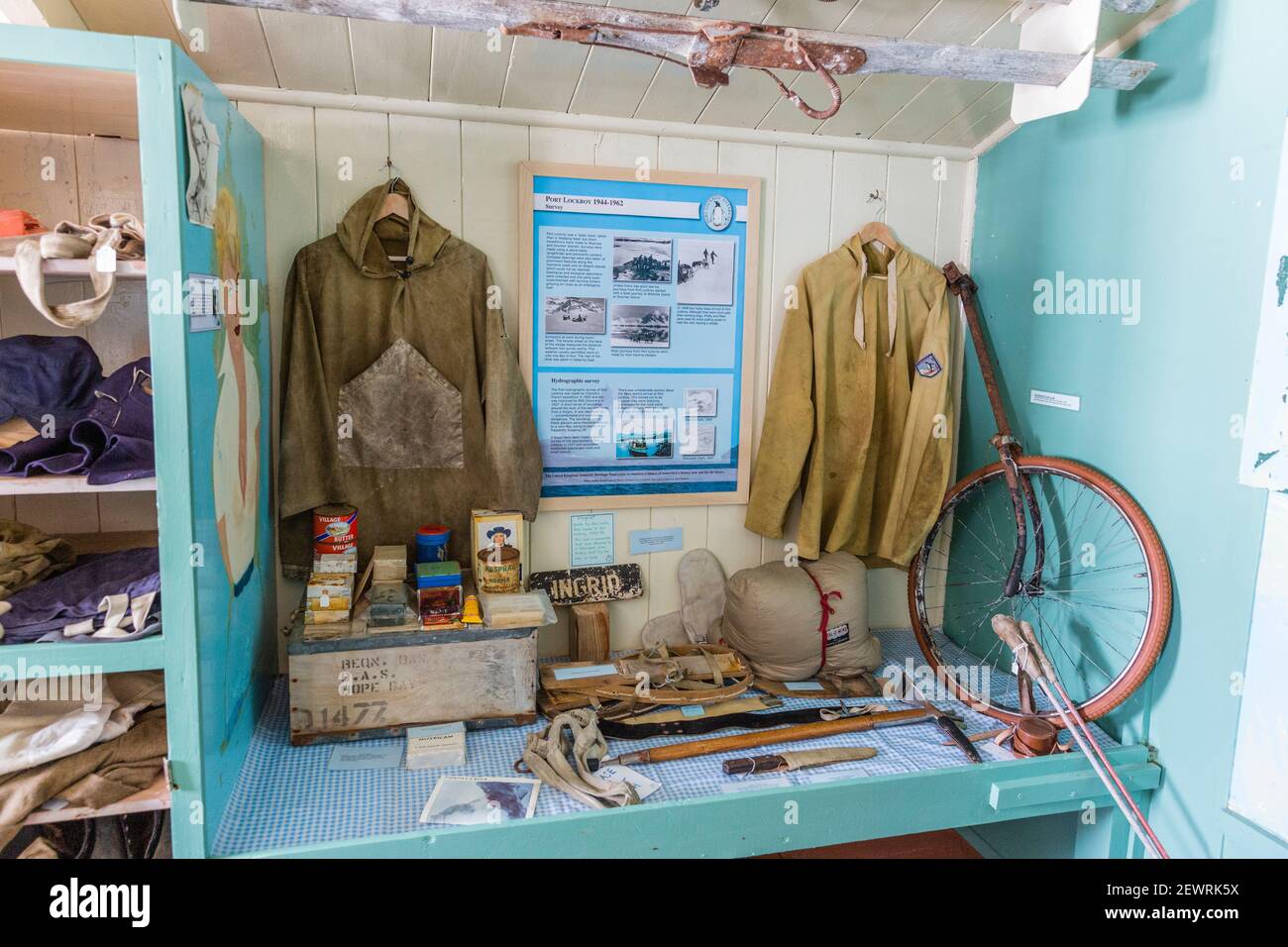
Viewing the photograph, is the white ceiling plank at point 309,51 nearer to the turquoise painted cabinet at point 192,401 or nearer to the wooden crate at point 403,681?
the turquoise painted cabinet at point 192,401

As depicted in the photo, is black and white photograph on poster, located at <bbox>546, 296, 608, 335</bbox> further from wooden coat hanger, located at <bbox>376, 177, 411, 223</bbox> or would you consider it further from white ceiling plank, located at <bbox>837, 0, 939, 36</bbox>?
white ceiling plank, located at <bbox>837, 0, 939, 36</bbox>

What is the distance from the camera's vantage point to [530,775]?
1850mm

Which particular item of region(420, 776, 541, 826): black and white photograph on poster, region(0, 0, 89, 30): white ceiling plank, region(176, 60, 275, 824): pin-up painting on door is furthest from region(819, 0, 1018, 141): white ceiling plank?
region(420, 776, 541, 826): black and white photograph on poster

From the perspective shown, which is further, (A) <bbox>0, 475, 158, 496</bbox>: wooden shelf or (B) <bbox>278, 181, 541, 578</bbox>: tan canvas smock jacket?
(B) <bbox>278, 181, 541, 578</bbox>: tan canvas smock jacket

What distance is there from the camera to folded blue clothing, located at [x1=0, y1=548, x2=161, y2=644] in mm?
1485

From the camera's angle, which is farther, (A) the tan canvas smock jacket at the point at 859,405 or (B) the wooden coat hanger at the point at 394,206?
(A) the tan canvas smock jacket at the point at 859,405

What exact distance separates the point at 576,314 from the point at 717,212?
1.66ft

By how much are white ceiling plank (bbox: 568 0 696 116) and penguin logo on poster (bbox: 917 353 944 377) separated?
1.09 meters

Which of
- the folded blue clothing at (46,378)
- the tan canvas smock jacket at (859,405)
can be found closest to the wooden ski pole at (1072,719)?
the tan canvas smock jacket at (859,405)

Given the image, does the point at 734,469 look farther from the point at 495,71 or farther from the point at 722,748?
the point at 495,71

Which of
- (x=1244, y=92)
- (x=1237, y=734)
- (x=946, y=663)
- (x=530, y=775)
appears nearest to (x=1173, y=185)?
(x=1244, y=92)

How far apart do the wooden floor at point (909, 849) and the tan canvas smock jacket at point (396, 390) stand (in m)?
1.50

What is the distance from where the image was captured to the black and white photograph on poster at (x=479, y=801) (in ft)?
5.51

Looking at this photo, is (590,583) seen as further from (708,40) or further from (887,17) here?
(887,17)
